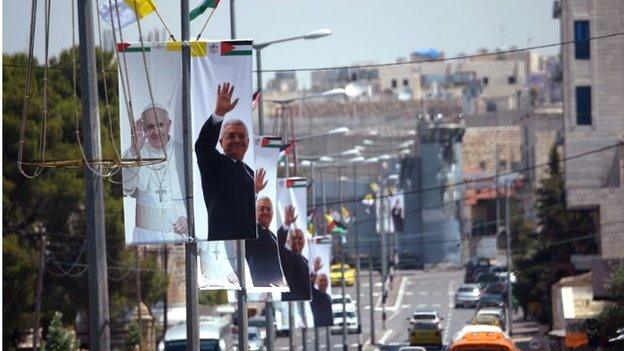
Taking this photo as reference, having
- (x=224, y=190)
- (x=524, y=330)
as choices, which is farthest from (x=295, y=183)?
(x=524, y=330)

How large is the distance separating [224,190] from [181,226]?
0.74 m

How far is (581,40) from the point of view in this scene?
69.2 metres

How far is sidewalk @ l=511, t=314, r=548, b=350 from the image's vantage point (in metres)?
70.1

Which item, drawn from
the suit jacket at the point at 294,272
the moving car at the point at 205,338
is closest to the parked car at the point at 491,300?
the moving car at the point at 205,338

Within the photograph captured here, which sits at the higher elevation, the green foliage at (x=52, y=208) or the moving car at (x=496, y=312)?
the green foliage at (x=52, y=208)

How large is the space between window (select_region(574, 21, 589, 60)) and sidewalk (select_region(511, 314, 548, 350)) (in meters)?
10.2

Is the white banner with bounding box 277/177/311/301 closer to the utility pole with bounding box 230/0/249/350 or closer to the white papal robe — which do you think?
the utility pole with bounding box 230/0/249/350

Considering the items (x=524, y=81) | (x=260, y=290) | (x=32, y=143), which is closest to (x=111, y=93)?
(x=32, y=143)

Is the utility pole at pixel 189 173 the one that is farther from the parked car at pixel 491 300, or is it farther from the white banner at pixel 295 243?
the parked car at pixel 491 300

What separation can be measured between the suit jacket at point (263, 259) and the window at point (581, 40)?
123 ft

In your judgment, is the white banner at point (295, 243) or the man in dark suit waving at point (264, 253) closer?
the man in dark suit waving at point (264, 253)

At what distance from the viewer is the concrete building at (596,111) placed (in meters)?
69.2

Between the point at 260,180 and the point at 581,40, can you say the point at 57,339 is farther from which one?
the point at 581,40

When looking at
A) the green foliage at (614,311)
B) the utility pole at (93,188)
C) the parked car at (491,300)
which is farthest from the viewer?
the parked car at (491,300)
